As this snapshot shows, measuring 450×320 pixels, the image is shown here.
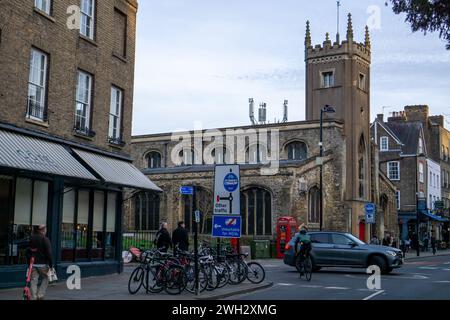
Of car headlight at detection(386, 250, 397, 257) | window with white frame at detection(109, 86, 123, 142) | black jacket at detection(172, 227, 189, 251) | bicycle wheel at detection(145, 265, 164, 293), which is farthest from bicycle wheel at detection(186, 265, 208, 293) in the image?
car headlight at detection(386, 250, 397, 257)

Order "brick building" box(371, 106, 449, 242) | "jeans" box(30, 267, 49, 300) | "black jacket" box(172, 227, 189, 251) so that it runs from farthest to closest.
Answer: "brick building" box(371, 106, 449, 242)
"black jacket" box(172, 227, 189, 251)
"jeans" box(30, 267, 49, 300)

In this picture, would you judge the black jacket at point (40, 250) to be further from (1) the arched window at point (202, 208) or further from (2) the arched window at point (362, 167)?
(2) the arched window at point (362, 167)

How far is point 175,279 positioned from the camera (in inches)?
615

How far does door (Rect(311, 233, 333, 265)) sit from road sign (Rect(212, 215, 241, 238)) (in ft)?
27.7

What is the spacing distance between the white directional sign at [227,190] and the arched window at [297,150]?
33664 mm

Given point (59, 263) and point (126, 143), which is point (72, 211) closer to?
point (59, 263)

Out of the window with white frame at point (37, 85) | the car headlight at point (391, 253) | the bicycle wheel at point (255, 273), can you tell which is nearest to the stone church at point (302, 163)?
the car headlight at point (391, 253)

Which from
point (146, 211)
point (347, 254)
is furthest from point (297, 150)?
point (347, 254)

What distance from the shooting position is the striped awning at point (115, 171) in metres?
19.0

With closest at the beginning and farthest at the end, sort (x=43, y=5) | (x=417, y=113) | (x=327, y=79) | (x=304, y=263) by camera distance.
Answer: (x=43, y=5) → (x=304, y=263) → (x=327, y=79) → (x=417, y=113)

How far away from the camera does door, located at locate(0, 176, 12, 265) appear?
15961 millimetres

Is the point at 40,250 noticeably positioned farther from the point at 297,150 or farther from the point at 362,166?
the point at 362,166

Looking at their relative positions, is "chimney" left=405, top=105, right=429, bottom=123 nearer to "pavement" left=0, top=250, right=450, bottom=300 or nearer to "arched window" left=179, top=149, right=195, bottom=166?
"arched window" left=179, top=149, right=195, bottom=166

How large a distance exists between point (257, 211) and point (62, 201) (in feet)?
84.8
